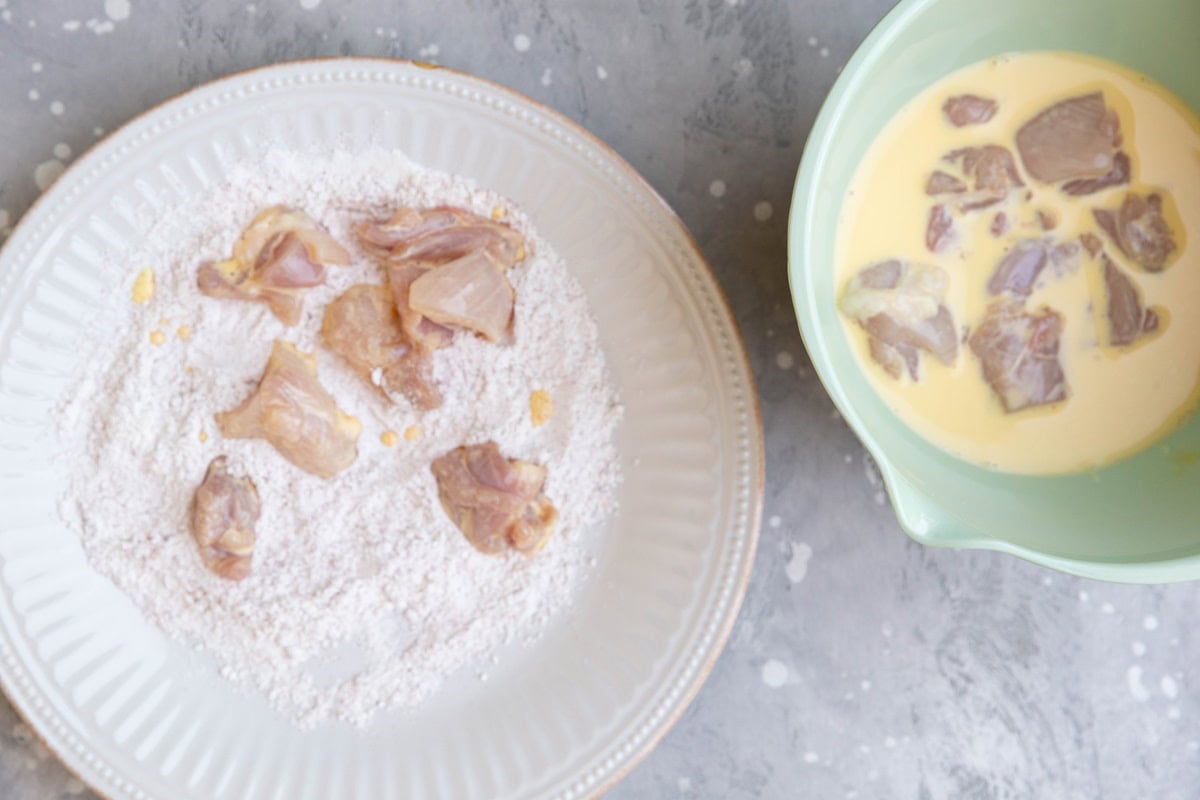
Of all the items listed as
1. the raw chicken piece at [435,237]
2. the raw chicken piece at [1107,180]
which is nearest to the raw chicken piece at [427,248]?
the raw chicken piece at [435,237]

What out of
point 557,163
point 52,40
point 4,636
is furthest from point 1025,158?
point 4,636

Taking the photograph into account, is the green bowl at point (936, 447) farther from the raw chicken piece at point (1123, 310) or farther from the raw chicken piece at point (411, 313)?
the raw chicken piece at point (411, 313)

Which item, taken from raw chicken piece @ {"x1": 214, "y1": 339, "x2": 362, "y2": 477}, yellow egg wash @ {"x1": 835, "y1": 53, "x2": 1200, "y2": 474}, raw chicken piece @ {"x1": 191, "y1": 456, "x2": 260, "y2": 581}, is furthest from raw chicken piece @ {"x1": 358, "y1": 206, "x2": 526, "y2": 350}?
yellow egg wash @ {"x1": 835, "y1": 53, "x2": 1200, "y2": 474}

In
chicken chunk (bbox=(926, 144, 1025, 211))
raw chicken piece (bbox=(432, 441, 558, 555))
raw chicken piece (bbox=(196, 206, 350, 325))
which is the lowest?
raw chicken piece (bbox=(432, 441, 558, 555))

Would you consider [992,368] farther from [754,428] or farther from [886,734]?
[886,734]

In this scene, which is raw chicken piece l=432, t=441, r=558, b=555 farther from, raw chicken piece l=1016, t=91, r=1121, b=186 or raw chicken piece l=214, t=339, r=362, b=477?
raw chicken piece l=1016, t=91, r=1121, b=186
